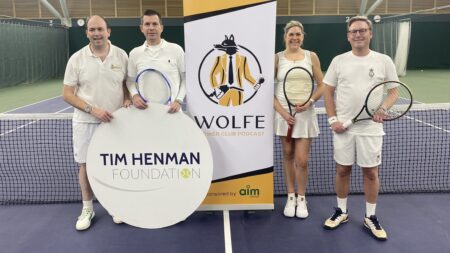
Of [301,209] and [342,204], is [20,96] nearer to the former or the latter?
[301,209]

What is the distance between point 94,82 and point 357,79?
1987 mm

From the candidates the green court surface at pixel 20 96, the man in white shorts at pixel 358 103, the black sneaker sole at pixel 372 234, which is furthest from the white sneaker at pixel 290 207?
the green court surface at pixel 20 96

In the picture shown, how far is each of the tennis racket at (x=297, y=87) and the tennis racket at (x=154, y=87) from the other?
0.94 metres

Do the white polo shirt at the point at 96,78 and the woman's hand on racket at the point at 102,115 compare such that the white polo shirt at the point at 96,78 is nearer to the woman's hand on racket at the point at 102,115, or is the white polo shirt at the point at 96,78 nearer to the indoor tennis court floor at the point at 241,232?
the woman's hand on racket at the point at 102,115

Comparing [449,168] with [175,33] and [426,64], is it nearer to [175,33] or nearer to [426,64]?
[175,33]

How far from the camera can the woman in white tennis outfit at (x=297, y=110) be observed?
Result: 328cm

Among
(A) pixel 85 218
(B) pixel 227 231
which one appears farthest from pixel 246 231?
(A) pixel 85 218

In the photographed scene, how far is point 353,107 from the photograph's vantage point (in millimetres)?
3023

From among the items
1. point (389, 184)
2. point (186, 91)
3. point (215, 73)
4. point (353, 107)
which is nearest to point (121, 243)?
point (186, 91)

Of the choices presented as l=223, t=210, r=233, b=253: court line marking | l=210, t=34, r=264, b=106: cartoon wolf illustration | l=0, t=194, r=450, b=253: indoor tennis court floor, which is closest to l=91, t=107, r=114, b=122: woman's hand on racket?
l=210, t=34, r=264, b=106: cartoon wolf illustration

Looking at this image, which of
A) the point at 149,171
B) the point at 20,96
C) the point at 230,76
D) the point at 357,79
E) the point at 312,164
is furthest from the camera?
the point at 20,96

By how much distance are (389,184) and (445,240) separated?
120cm

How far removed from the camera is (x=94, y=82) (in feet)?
10.3

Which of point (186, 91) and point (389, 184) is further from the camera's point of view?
point (389, 184)
